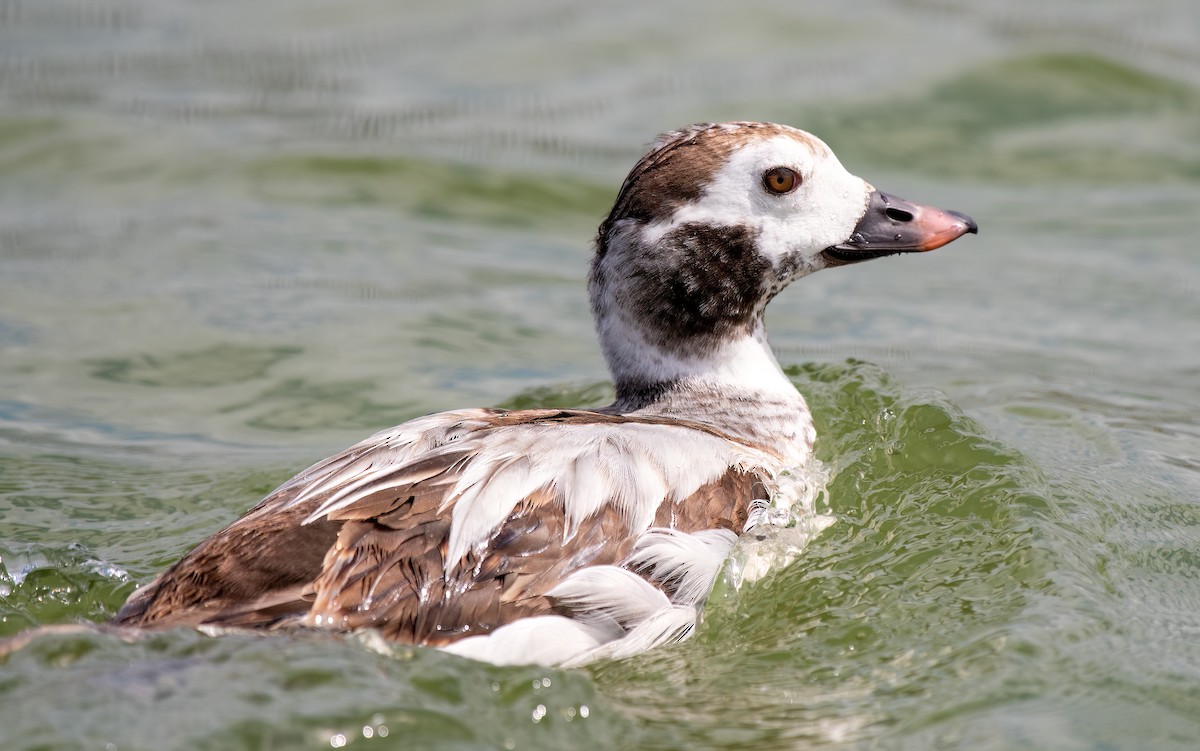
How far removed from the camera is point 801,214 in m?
5.89

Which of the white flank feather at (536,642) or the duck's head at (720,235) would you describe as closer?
the white flank feather at (536,642)

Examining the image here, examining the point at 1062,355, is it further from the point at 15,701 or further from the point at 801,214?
the point at 15,701

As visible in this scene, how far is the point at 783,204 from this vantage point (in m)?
5.85

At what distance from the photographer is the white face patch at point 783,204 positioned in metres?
5.78

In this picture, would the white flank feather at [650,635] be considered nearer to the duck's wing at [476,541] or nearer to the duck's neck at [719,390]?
the duck's wing at [476,541]

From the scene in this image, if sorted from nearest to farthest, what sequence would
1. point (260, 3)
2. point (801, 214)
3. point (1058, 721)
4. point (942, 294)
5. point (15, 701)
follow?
point (15, 701) < point (1058, 721) < point (801, 214) < point (942, 294) < point (260, 3)

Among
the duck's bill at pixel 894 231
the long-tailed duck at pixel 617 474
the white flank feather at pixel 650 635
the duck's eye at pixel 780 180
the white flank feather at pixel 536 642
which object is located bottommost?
the white flank feather at pixel 650 635

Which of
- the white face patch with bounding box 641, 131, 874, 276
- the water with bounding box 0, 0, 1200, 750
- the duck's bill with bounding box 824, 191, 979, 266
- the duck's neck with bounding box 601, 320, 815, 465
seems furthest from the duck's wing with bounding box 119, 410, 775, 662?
the duck's bill with bounding box 824, 191, 979, 266

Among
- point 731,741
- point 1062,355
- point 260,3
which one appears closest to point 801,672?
point 731,741

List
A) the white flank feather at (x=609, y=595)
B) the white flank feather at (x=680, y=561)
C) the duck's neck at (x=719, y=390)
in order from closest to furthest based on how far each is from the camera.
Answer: the white flank feather at (x=609, y=595), the white flank feather at (x=680, y=561), the duck's neck at (x=719, y=390)

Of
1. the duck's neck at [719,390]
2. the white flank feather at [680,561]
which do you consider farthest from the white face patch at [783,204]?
the white flank feather at [680,561]

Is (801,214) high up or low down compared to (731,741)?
up

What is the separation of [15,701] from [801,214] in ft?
10.9

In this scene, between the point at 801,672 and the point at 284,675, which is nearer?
the point at 284,675
